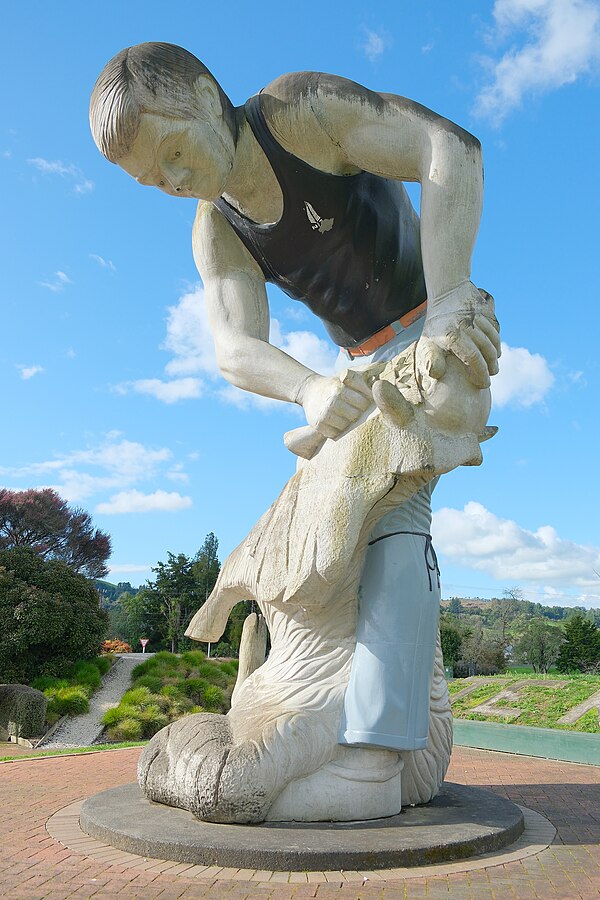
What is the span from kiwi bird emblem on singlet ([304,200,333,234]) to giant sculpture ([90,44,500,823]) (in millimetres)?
12

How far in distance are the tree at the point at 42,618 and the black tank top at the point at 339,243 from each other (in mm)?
16125

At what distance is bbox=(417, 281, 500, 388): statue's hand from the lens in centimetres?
350

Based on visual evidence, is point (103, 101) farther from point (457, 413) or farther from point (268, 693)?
point (268, 693)

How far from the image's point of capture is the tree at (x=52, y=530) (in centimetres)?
3127

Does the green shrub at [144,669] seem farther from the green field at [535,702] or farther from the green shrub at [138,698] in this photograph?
the green field at [535,702]

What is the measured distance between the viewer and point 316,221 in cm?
414

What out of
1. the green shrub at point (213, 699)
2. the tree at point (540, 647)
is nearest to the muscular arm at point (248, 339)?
the green shrub at point (213, 699)

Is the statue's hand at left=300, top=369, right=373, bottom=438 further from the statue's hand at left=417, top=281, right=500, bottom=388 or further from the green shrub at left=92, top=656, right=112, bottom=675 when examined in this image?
the green shrub at left=92, top=656, right=112, bottom=675

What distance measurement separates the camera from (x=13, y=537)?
31375 millimetres

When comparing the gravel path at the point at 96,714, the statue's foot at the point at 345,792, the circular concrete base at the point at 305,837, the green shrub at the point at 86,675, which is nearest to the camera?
the circular concrete base at the point at 305,837

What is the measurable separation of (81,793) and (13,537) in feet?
92.7

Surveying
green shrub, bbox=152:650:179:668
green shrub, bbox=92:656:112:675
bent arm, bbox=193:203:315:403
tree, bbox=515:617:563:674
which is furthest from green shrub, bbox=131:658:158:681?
bent arm, bbox=193:203:315:403

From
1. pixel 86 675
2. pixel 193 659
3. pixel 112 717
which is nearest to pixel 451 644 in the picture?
pixel 193 659

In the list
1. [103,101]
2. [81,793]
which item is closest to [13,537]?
[81,793]
